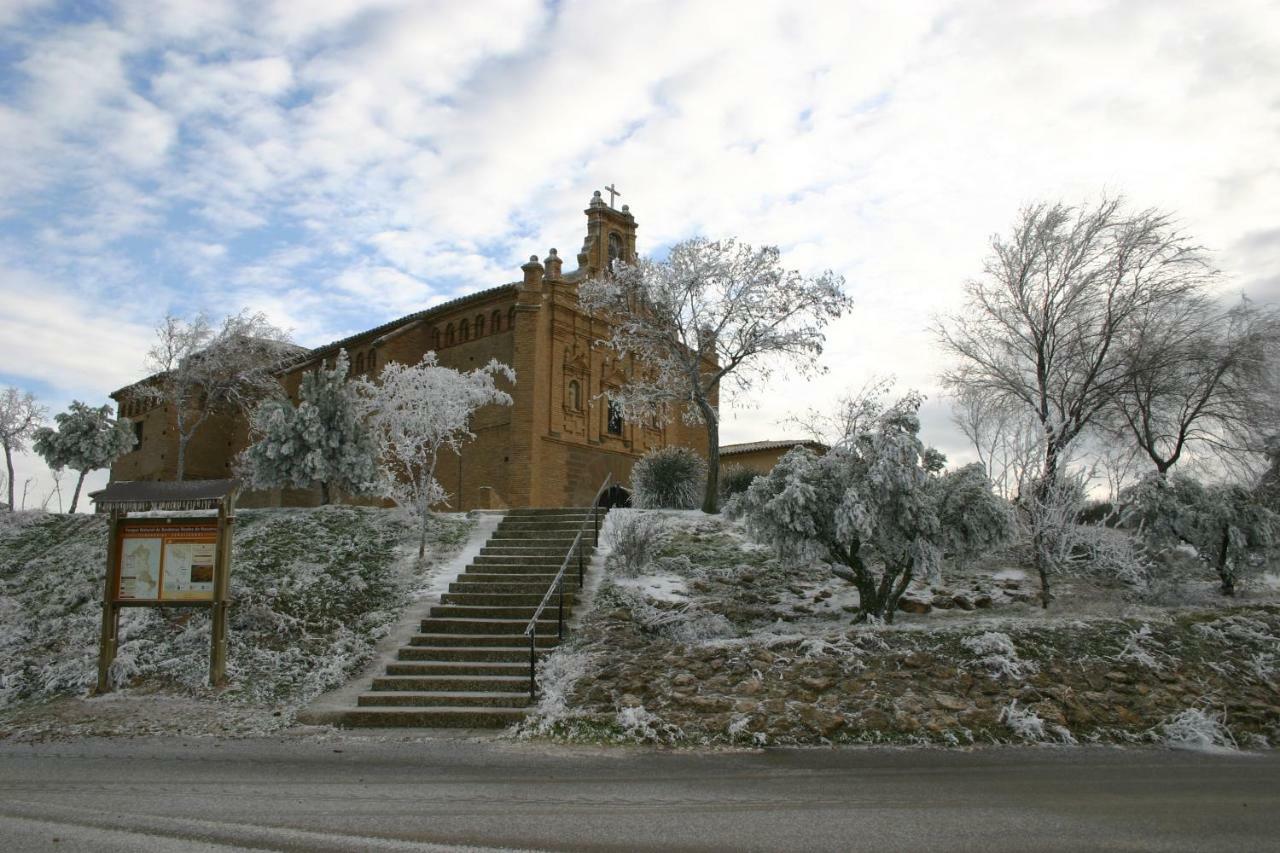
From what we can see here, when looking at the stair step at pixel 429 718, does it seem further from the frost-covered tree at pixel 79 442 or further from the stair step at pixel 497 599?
the frost-covered tree at pixel 79 442

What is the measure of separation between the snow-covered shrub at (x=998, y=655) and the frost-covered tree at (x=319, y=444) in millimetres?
13378

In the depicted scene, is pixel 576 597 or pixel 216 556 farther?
pixel 576 597

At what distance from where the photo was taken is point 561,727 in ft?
29.6

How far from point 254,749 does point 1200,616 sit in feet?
36.6

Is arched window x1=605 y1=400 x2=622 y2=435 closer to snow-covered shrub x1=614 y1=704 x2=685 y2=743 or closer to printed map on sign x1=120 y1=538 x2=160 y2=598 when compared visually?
printed map on sign x1=120 y1=538 x2=160 y2=598

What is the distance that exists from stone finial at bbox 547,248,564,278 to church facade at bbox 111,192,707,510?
31 mm

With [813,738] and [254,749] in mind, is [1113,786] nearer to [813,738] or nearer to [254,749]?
[813,738]

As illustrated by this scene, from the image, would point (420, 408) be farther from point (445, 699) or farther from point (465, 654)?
point (445, 699)

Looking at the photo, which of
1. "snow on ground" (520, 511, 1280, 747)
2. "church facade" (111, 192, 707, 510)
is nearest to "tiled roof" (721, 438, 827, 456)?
"church facade" (111, 192, 707, 510)

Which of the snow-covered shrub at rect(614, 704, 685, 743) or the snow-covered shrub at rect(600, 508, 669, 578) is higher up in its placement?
the snow-covered shrub at rect(600, 508, 669, 578)

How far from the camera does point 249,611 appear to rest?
496 inches

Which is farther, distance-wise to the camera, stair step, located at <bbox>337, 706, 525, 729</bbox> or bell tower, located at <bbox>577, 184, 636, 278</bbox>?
bell tower, located at <bbox>577, 184, 636, 278</bbox>

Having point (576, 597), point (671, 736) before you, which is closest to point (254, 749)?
point (671, 736)

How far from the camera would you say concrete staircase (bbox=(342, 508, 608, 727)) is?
9.55 m
